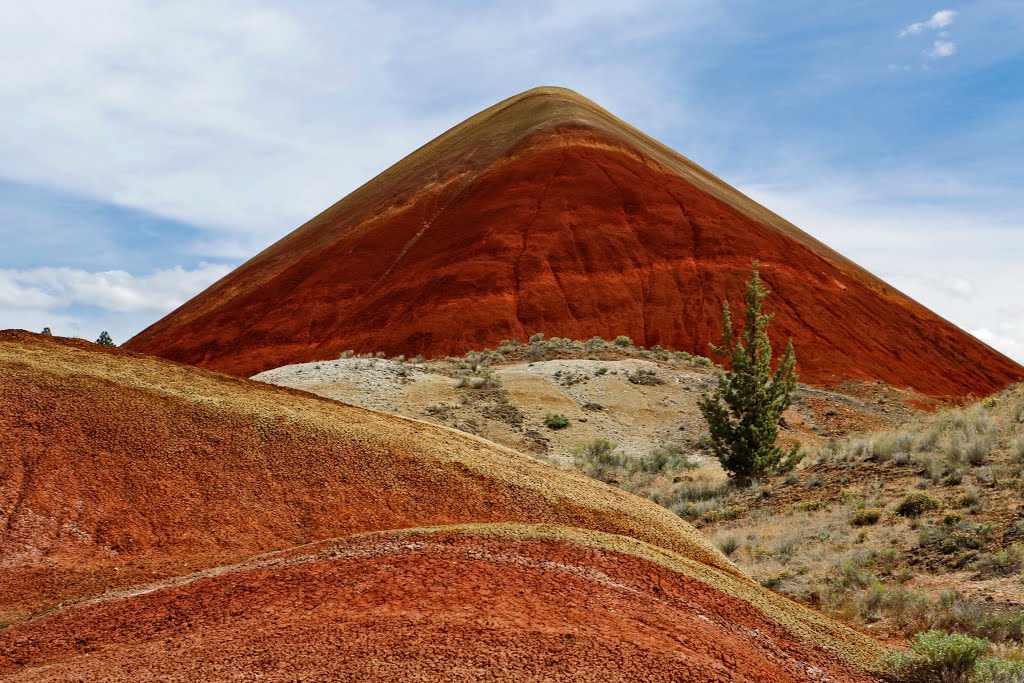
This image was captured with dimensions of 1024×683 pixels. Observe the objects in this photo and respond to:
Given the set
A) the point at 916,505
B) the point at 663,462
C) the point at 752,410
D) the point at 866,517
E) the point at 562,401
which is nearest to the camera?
the point at 916,505

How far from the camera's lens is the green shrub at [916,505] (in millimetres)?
14312

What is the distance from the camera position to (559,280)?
50156 mm

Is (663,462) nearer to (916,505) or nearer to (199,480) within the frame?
(916,505)

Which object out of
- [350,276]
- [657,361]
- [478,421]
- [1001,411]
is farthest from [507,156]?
[1001,411]

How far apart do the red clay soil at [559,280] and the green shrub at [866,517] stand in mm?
29750

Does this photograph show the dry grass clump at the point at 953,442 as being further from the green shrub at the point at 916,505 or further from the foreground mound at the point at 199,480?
the foreground mound at the point at 199,480

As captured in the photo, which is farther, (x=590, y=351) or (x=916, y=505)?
(x=590, y=351)

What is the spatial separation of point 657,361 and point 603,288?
1193cm

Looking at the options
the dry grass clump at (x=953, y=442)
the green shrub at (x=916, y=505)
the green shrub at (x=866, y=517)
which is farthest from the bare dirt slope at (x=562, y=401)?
the green shrub at (x=916, y=505)

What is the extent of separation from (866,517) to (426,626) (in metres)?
11.2

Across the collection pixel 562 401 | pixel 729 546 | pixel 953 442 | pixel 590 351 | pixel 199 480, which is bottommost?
pixel 729 546

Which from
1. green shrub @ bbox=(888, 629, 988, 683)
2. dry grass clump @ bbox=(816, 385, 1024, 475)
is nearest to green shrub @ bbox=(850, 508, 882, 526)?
dry grass clump @ bbox=(816, 385, 1024, 475)

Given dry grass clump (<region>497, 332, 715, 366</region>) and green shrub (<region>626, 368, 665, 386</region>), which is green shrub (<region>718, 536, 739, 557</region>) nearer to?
green shrub (<region>626, 368, 665, 386</region>)

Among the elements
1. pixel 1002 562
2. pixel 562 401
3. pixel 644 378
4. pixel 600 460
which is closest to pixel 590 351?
pixel 644 378
